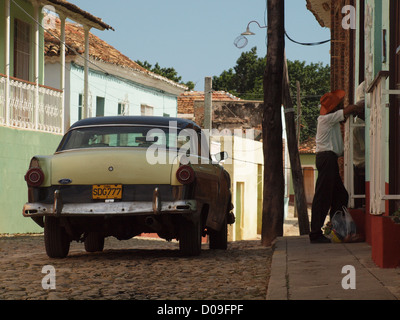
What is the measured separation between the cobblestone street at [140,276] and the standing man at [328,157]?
903 mm

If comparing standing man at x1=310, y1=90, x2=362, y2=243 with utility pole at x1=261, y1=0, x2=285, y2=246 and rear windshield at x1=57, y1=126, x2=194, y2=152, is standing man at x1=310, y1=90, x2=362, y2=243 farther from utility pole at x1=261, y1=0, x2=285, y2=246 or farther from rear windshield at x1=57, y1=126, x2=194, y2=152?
utility pole at x1=261, y1=0, x2=285, y2=246

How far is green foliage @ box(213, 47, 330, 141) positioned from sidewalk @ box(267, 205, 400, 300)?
5459 centimetres

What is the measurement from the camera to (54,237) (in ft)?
28.8

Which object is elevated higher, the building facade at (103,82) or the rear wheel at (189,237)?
the building facade at (103,82)

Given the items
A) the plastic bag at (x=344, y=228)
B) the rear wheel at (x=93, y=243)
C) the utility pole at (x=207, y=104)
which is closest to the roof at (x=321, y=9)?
the utility pole at (x=207, y=104)

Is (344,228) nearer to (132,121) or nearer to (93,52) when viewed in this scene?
(132,121)

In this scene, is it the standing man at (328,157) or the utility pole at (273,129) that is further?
the utility pole at (273,129)

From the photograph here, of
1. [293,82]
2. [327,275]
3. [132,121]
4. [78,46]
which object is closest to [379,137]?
[327,275]

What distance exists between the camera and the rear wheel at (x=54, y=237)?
875 cm

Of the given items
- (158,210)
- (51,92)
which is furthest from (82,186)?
(51,92)

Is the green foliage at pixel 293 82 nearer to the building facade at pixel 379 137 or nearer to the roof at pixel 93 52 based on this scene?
the roof at pixel 93 52

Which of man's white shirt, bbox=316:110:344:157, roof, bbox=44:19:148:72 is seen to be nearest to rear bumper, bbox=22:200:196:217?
man's white shirt, bbox=316:110:344:157

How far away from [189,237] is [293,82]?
204 feet
